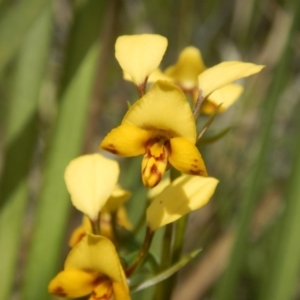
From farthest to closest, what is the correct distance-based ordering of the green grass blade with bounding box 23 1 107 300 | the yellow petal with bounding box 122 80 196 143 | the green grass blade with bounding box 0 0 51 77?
the green grass blade with bounding box 23 1 107 300 < the green grass blade with bounding box 0 0 51 77 < the yellow petal with bounding box 122 80 196 143

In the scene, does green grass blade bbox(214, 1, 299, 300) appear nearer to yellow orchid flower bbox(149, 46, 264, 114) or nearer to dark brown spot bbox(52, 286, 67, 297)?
yellow orchid flower bbox(149, 46, 264, 114)

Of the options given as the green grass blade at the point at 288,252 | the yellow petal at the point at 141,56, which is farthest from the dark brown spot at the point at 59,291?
the green grass blade at the point at 288,252

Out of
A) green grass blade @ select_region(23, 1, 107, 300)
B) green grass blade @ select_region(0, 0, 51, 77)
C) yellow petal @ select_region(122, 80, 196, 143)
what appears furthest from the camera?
green grass blade @ select_region(23, 1, 107, 300)

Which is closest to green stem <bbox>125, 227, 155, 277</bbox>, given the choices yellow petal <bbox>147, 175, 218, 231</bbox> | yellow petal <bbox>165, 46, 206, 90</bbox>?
yellow petal <bbox>147, 175, 218, 231</bbox>

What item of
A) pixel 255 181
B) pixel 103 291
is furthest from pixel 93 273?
pixel 255 181

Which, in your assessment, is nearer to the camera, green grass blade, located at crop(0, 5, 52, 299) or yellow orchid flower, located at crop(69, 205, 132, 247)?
yellow orchid flower, located at crop(69, 205, 132, 247)

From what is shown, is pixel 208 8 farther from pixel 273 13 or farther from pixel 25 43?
pixel 25 43

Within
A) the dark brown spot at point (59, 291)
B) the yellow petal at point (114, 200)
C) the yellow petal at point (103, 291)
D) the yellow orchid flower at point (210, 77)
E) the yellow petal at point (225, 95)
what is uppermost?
the yellow orchid flower at point (210, 77)

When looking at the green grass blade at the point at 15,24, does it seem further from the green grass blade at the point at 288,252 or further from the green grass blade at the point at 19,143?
the green grass blade at the point at 288,252
